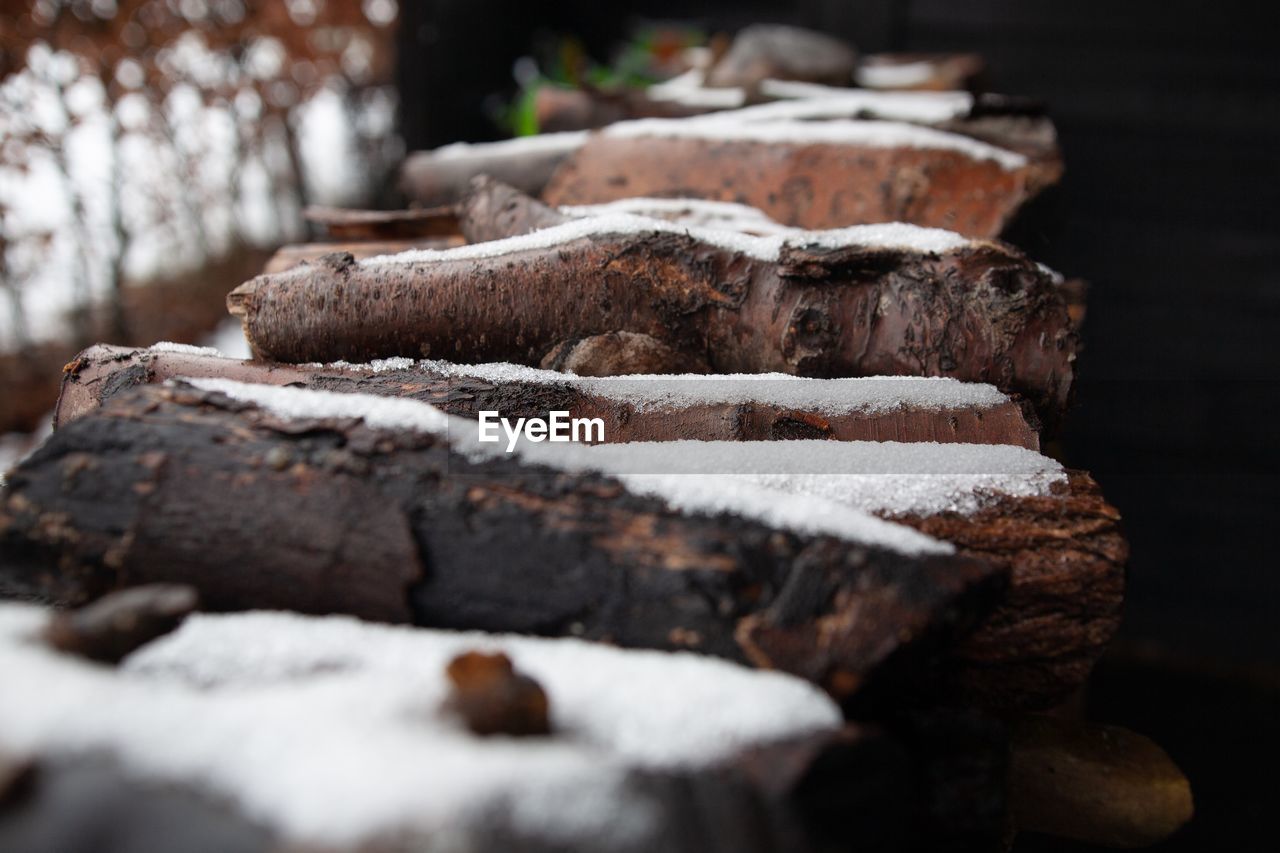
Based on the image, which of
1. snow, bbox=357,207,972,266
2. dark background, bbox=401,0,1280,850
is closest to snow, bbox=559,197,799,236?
snow, bbox=357,207,972,266

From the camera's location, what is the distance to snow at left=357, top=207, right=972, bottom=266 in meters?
1.30

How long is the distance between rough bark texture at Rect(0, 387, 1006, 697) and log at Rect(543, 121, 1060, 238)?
1.16 meters

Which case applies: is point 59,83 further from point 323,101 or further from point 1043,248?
point 1043,248

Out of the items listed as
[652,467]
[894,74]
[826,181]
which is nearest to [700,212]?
[826,181]

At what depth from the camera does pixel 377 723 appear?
2.31 feet

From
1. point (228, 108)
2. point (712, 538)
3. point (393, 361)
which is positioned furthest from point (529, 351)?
point (228, 108)

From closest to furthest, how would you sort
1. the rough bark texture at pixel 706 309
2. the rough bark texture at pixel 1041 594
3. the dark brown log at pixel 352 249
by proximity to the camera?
1. the rough bark texture at pixel 1041 594
2. the rough bark texture at pixel 706 309
3. the dark brown log at pixel 352 249

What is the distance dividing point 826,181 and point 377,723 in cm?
156

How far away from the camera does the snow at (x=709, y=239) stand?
1.30 metres

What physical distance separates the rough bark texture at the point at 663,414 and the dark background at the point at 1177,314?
1776 millimetres

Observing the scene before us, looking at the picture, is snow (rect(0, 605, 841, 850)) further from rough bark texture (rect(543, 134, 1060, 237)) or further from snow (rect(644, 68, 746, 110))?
snow (rect(644, 68, 746, 110))

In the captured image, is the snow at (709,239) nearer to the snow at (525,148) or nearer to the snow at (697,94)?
the snow at (525,148)

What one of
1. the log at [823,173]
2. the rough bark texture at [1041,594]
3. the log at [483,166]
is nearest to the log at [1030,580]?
the rough bark texture at [1041,594]

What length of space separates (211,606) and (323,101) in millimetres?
3841
